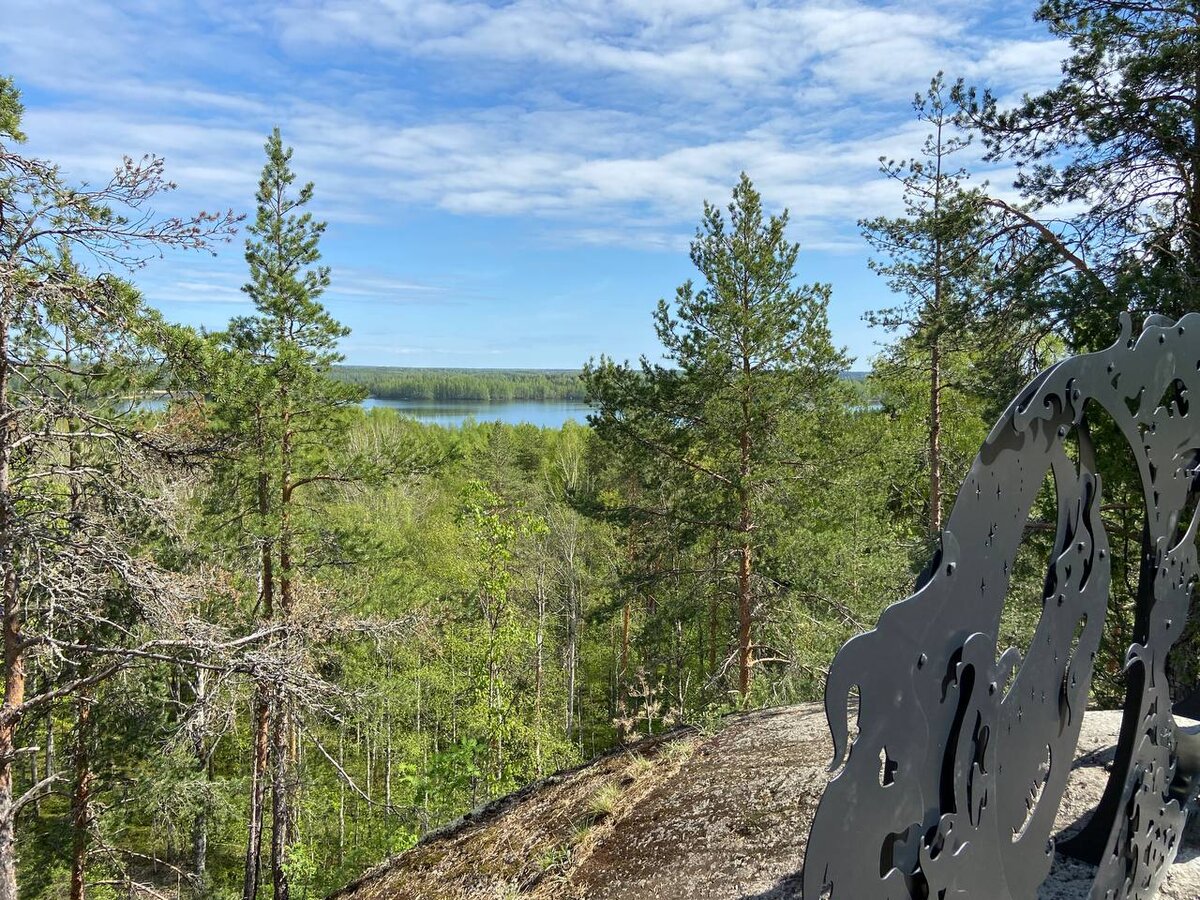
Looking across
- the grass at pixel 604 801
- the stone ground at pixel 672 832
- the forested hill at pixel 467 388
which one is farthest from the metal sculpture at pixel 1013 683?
the forested hill at pixel 467 388

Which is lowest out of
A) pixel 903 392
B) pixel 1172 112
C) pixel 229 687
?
pixel 229 687

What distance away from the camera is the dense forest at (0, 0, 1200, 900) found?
5.22m

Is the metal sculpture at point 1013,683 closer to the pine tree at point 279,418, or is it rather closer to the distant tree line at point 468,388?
the pine tree at point 279,418

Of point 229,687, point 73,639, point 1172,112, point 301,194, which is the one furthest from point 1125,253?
point 73,639

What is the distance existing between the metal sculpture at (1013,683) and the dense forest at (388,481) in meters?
3.39

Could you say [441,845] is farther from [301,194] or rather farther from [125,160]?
[301,194]

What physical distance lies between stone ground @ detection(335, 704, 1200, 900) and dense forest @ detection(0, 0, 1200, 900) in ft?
4.02

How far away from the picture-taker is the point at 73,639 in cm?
651

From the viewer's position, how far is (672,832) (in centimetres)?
390

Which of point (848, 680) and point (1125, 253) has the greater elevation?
point (1125, 253)

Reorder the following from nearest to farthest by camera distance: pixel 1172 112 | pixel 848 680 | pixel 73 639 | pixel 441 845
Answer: pixel 848 680 → pixel 441 845 → pixel 1172 112 → pixel 73 639

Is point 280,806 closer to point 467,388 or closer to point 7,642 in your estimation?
point 7,642

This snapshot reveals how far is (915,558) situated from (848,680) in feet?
28.3

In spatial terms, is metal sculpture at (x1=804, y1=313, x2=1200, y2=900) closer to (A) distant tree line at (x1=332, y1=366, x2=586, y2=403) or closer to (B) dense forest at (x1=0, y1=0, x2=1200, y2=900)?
(B) dense forest at (x1=0, y1=0, x2=1200, y2=900)
